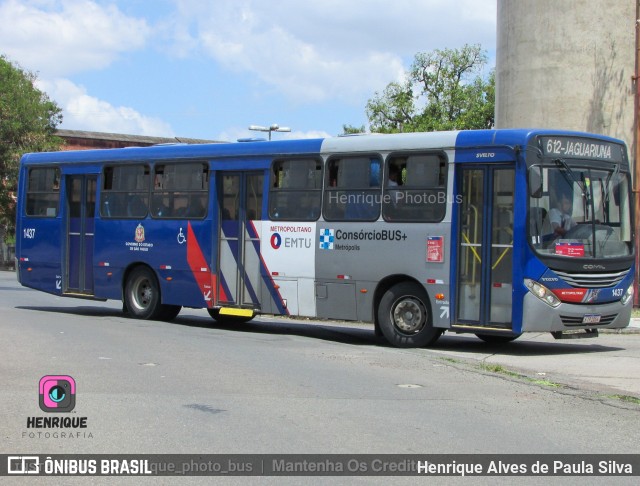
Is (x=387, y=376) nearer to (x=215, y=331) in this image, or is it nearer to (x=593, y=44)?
(x=215, y=331)

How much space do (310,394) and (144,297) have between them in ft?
33.2

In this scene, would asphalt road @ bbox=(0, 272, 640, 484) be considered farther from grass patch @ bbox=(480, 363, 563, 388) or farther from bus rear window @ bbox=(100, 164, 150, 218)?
bus rear window @ bbox=(100, 164, 150, 218)

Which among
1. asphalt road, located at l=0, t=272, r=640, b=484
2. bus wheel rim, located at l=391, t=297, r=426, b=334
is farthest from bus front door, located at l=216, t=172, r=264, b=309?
bus wheel rim, located at l=391, t=297, r=426, b=334

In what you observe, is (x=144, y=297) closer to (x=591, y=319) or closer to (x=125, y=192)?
(x=125, y=192)

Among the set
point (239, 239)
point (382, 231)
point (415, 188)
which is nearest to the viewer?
point (415, 188)

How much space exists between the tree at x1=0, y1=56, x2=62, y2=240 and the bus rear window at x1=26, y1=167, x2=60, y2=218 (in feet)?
130

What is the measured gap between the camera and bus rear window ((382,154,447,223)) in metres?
15.0

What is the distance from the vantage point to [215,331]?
1802 centimetres

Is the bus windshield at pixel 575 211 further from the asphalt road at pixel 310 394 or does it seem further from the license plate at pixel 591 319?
the asphalt road at pixel 310 394

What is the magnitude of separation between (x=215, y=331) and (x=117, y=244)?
11.2ft

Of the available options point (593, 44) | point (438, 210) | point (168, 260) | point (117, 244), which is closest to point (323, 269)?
point (438, 210)

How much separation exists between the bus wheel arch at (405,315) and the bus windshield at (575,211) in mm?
2143

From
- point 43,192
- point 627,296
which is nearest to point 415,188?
point 627,296

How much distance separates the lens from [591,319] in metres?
14.4
